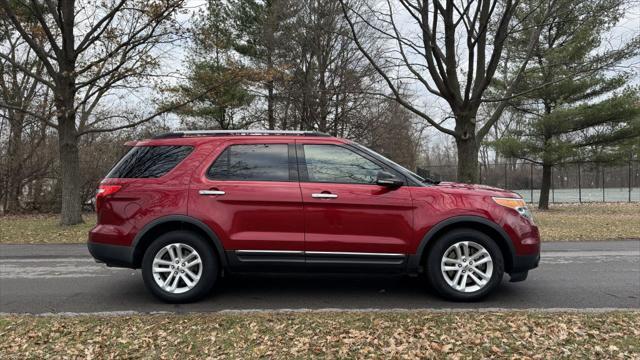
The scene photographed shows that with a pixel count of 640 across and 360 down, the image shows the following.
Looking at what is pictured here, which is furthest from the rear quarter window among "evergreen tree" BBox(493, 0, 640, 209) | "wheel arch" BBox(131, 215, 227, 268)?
"evergreen tree" BBox(493, 0, 640, 209)

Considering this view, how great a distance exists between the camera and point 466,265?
205 inches

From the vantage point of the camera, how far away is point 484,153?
5294 cm

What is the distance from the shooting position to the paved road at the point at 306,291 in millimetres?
5234

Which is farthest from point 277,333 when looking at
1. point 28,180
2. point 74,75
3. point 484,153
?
point 484,153

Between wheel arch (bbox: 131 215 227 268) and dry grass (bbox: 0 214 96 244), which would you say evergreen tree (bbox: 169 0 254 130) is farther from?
wheel arch (bbox: 131 215 227 268)

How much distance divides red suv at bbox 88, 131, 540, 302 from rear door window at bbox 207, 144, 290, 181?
0.01m

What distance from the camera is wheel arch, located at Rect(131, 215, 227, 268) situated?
5176 millimetres

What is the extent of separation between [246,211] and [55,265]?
15.4 ft

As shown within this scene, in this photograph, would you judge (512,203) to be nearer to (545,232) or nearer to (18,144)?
(545,232)

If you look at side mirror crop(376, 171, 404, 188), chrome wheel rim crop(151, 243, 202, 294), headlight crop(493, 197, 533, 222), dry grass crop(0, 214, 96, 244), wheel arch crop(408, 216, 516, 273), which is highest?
side mirror crop(376, 171, 404, 188)

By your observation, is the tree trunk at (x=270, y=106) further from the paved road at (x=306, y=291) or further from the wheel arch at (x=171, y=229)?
the wheel arch at (x=171, y=229)

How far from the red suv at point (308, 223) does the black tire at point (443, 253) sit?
0.04 feet

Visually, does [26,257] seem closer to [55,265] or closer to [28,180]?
[55,265]

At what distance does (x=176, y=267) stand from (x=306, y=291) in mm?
1576
